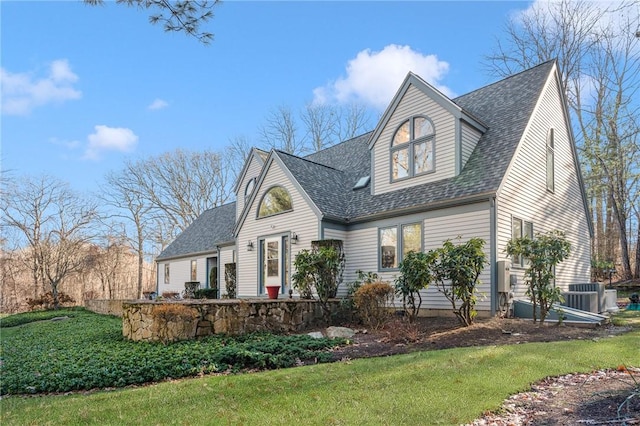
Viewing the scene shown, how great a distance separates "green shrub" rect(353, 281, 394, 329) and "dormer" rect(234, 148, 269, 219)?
8.97 meters

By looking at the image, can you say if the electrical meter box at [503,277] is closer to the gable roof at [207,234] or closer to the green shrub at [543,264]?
the green shrub at [543,264]

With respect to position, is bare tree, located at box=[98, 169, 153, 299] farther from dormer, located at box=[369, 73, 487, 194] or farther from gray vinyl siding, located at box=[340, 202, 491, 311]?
dormer, located at box=[369, 73, 487, 194]

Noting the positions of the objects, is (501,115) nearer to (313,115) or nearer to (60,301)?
(313,115)

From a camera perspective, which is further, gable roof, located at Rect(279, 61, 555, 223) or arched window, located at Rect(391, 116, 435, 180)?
arched window, located at Rect(391, 116, 435, 180)

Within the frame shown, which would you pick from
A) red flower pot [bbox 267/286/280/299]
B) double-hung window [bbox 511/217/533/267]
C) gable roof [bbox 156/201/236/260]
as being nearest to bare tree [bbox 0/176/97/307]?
gable roof [bbox 156/201/236/260]

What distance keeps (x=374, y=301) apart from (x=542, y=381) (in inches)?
200

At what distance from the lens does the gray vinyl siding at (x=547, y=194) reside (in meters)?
10.6

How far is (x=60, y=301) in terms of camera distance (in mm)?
21062

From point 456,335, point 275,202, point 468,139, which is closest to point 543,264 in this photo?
point 456,335

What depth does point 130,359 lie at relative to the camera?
22.5 ft

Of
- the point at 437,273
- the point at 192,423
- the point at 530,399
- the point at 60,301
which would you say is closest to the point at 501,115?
the point at 437,273

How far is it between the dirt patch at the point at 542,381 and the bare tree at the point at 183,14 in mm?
5196

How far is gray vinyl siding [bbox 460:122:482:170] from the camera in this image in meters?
11.3

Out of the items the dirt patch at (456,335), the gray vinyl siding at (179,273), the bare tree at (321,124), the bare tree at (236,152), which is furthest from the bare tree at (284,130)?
the dirt patch at (456,335)
